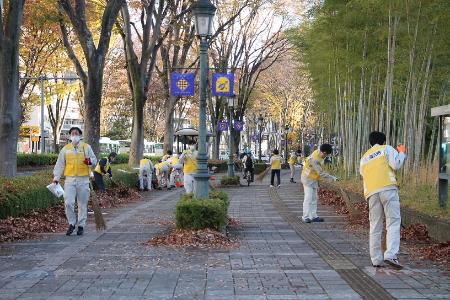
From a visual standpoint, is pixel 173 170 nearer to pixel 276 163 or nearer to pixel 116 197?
pixel 276 163

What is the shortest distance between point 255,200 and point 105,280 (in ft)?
40.8

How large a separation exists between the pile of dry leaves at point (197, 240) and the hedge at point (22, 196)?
9.51 ft

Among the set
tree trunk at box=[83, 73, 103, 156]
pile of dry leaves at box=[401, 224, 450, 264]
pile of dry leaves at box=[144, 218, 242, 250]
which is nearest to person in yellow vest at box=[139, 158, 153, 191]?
tree trunk at box=[83, 73, 103, 156]

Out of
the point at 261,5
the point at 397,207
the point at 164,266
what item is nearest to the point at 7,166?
the point at 164,266

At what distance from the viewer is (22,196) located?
37.3 ft

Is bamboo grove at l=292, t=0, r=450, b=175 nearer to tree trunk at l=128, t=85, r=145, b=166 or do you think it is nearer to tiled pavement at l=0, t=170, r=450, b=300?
tiled pavement at l=0, t=170, r=450, b=300

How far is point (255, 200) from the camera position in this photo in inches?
746

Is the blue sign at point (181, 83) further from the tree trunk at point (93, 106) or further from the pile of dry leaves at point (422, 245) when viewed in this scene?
the pile of dry leaves at point (422, 245)

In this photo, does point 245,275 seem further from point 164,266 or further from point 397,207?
point 397,207

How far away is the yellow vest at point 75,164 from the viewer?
10383 mm

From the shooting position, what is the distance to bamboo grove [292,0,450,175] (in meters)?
14.5

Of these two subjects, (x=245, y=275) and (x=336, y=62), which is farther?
(x=336, y=62)

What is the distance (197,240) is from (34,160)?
34.2m

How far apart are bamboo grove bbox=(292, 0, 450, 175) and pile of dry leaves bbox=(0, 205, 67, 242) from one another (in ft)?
26.6
